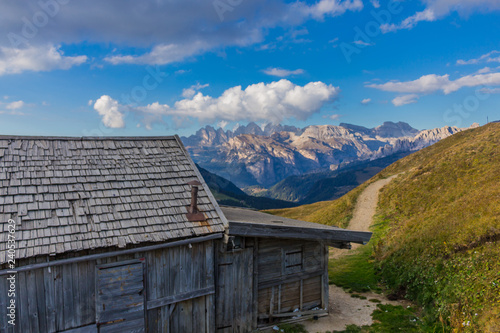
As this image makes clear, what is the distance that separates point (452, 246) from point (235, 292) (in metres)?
11.3

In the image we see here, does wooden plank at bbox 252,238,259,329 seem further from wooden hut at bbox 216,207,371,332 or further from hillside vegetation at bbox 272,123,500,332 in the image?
hillside vegetation at bbox 272,123,500,332

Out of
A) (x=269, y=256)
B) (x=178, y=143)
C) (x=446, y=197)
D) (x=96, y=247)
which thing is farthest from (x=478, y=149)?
(x=96, y=247)

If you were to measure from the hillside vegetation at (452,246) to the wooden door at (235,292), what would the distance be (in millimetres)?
7112

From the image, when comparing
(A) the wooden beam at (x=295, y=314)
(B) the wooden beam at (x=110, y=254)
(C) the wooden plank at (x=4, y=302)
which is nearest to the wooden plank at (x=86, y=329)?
(C) the wooden plank at (x=4, y=302)

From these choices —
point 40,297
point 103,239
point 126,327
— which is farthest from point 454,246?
point 40,297

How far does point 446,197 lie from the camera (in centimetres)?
2395

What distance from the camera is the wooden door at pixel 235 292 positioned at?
1112cm

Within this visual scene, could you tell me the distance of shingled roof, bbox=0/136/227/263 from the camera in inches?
336

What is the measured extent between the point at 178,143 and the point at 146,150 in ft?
5.17

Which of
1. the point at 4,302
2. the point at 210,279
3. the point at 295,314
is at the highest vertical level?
the point at 4,302

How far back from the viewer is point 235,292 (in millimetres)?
11383

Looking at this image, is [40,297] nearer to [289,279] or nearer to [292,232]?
[292,232]

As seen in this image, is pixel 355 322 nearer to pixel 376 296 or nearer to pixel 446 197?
pixel 376 296

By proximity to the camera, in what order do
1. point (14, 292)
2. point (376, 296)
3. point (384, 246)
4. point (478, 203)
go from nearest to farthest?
point (14, 292) → point (376, 296) → point (478, 203) → point (384, 246)
